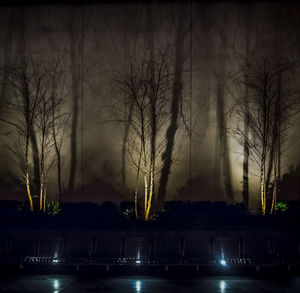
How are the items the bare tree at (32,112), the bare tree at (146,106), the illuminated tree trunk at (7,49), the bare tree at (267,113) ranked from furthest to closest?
1. the illuminated tree trunk at (7,49)
2. the bare tree at (32,112)
3. the bare tree at (146,106)
4. the bare tree at (267,113)

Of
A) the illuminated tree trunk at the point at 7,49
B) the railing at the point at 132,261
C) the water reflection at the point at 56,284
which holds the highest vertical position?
the illuminated tree trunk at the point at 7,49

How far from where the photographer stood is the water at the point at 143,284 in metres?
8.34

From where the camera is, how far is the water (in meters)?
8.34

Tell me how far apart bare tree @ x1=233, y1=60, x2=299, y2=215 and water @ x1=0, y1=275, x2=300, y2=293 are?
503cm

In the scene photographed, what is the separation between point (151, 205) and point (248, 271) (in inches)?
180

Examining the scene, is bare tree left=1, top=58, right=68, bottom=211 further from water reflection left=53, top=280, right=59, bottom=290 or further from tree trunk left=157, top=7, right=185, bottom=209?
water reflection left=53, top=280, right=59, bottom=290


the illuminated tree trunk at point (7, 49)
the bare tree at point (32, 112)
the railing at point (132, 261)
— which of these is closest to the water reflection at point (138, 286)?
the railing at point (132, 261)

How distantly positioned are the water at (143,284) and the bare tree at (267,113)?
198 inches

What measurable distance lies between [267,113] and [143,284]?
698 centimetres

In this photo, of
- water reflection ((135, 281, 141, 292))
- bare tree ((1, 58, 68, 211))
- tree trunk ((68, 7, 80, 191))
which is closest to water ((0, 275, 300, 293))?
water reflection ((135, 281, 141, 292))

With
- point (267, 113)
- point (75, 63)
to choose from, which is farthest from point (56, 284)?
point (267, 113)

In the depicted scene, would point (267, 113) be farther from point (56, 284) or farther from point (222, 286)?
point (56, 284)

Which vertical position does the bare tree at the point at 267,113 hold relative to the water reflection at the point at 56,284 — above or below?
above

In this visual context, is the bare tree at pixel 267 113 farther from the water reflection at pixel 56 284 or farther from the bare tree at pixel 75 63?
the water reflection at pixel 56 284
